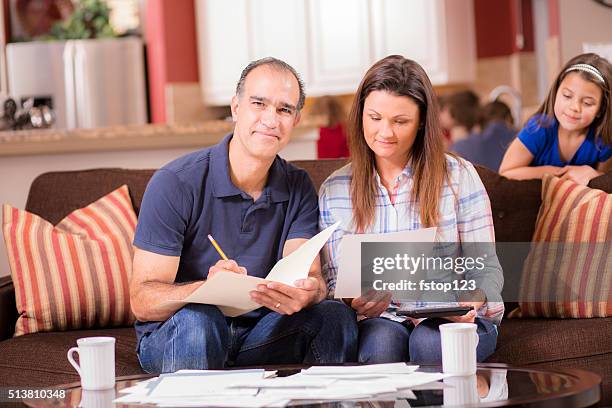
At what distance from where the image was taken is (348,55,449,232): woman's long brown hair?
2.56 m

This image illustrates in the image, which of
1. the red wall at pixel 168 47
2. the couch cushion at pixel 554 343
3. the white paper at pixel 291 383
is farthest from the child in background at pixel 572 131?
the red wall at pixel 168 47

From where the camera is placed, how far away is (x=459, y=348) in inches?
76.8

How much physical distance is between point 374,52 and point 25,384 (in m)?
4.57

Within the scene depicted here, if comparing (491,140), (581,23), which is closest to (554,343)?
(581,23)

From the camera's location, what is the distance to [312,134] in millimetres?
4047

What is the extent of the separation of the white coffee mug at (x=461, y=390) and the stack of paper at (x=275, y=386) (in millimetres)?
28

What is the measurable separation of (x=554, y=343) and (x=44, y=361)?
128 cm

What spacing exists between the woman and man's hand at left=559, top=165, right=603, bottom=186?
629 millimetres

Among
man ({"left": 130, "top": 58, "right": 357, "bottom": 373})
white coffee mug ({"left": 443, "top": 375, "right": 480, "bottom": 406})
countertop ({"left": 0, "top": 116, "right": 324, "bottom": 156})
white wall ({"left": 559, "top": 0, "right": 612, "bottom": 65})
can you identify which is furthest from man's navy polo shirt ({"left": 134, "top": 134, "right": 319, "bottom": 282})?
white wall ({"left": 559, "top": 0, "right": 612, "bottom": 65})

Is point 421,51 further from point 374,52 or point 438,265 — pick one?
point 438,265

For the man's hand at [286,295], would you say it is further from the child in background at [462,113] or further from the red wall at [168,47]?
the red wall at [168,47]

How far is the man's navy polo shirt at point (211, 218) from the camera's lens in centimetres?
249

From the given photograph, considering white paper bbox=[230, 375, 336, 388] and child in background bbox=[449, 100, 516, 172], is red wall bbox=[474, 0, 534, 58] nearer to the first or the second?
child in background bbox=[449, 100, 516, 172]

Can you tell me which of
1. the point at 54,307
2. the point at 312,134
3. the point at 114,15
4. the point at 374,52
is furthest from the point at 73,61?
the point at 54,307
